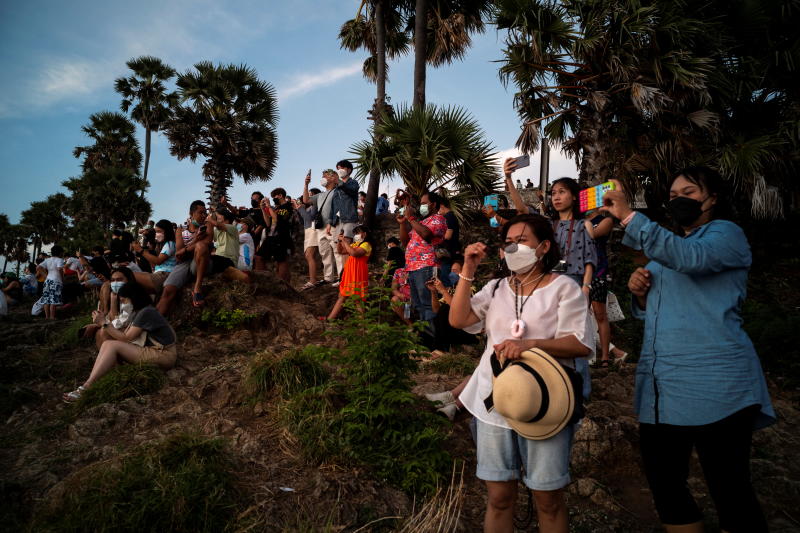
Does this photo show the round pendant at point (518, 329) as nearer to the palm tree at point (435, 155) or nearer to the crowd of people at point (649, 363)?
the crowd of people at point (649, 363)

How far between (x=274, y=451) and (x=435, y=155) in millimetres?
7110

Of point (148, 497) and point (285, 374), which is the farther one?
point (285, 374)

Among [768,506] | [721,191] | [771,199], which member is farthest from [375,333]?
[771,199]

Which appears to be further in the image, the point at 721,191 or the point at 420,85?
the point at 420,85

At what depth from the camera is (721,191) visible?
6.84 ft

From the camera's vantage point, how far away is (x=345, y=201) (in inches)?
351

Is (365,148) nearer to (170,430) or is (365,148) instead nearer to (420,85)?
(420,85)

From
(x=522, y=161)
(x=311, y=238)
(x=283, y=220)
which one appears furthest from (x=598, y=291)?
(x=283, y=220)

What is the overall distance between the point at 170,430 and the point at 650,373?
3498 mm

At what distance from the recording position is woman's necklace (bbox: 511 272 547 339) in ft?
6.78

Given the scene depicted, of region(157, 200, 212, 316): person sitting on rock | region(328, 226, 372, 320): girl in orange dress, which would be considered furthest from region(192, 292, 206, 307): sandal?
region(328, 226, 372, 320): girl in orange dress

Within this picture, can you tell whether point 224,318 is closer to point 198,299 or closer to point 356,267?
point 198,299

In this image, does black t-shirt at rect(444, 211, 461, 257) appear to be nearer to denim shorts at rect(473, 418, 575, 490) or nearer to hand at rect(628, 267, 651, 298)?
hand at rect(628, 267, 651, 298)

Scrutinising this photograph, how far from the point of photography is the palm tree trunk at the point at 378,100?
11.7 meters
